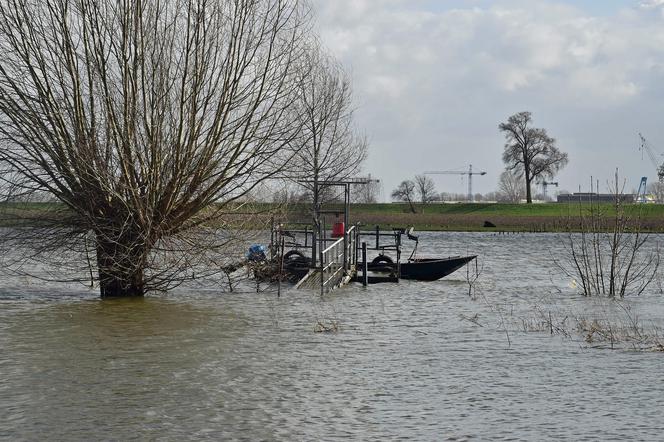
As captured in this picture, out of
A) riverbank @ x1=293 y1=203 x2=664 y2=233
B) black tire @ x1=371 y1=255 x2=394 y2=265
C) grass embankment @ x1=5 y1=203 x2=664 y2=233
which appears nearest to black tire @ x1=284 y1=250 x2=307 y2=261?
black tire @ x1=371 y1=255 x2=394 y2=265

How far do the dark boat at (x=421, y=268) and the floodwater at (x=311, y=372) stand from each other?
739 centimetres

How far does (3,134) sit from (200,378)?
993 cm

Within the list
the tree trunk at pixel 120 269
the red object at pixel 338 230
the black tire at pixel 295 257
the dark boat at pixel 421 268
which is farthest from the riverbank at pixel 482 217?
the tree trunk at pixel 120 269

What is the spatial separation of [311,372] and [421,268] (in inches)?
748

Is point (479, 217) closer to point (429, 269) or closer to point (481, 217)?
→ point (481, 217)

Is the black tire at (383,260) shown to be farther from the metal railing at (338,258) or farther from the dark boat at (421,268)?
the metal railing at (338,258)

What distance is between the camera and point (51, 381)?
14.1m

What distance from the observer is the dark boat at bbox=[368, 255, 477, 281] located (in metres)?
33.5

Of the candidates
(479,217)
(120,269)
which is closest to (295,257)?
(120,269)

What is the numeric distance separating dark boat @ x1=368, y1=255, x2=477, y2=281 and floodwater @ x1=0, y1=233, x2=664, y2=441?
7385 mm

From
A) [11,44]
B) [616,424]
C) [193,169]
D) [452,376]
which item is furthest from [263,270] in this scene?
[616,424]

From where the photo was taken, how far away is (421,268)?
1336 inches

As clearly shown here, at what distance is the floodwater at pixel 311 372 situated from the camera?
1184cm

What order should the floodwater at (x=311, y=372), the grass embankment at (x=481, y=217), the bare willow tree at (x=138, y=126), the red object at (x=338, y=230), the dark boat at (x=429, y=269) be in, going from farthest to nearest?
1. the grass embankment at (x=481, y=217)
2. the dark boat at (x=429, y=269)
3. the red object at (x=338, y=230)
4. the bare willow tree at (x=138, y=126)
5. the floodwater at (x=311, y=372)
